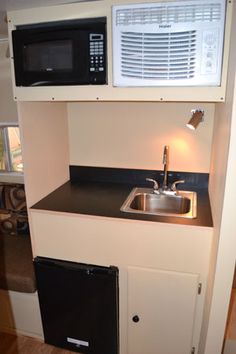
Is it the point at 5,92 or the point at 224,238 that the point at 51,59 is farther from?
the point at 224,238

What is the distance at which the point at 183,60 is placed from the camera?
1.22 m

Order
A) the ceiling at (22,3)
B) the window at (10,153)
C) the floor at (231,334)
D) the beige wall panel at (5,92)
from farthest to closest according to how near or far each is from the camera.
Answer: the window at (10,153) → the beige wall panel at (5,92) → the floor at (231,334) → the ceiling at (22,3)

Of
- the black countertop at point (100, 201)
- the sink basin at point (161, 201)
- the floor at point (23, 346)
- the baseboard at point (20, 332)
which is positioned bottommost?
the floor at point (23, 346)

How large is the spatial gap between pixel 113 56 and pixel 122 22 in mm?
154

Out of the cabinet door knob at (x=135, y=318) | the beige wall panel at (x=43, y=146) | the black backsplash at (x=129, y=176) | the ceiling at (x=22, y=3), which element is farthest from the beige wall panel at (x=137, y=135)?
the cabinet door knob at (x=135, y=318)

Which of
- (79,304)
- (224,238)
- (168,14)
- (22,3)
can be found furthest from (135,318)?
(22,3)

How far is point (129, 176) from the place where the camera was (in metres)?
2.00

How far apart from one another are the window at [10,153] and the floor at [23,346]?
4.21ft

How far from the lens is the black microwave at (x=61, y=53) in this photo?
128 centimetres

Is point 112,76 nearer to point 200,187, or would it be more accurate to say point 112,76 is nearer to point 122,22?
point 122,22

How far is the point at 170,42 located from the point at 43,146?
0.98 metres

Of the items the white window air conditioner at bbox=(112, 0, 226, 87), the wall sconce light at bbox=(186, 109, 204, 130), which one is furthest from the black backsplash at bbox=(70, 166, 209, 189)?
the white window air conditioner at bbox=(112, 0, 226, 87)

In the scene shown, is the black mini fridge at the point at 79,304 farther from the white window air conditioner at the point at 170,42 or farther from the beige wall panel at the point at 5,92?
the beige wall panel at the point at 5,92

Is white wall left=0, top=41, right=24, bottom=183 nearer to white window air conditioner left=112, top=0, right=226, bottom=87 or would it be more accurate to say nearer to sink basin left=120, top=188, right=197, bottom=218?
sink basin left=120, top=188, right=197, bottom=218
